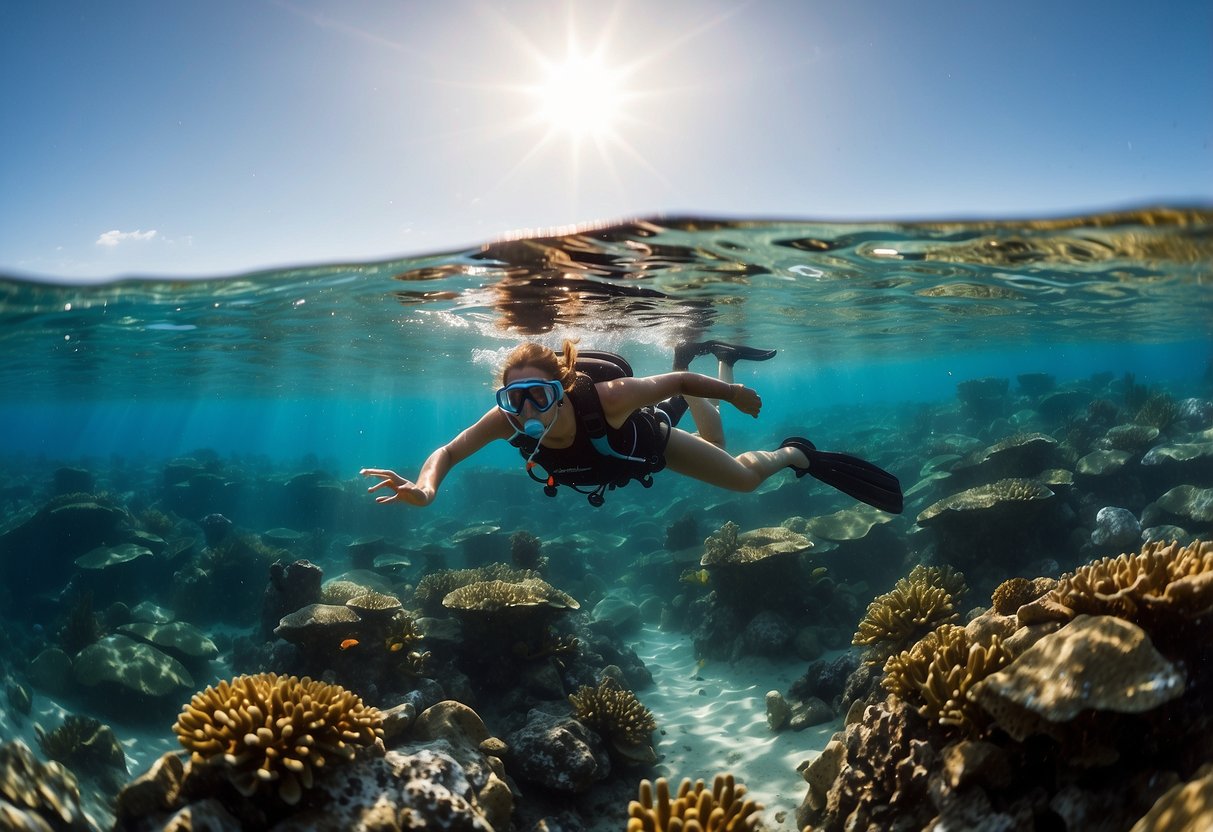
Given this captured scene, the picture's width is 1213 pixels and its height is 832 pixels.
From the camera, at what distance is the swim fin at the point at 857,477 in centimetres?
804

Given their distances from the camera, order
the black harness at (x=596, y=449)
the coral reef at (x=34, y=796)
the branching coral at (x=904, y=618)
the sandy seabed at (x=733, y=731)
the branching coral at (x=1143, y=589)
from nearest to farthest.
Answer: the branching coral at (x=1143, y=589) < the coral reef at (x=34, y=796) < the black harness at (x=596, y=449) < the branching coral at (x=904, y=618) < the sandy seabed at (x=733, y=731)

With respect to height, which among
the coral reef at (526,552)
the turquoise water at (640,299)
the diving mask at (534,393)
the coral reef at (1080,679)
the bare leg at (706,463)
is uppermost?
the turquoise water at (640,299)

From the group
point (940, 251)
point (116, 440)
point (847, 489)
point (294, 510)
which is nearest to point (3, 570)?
point (294, 510)

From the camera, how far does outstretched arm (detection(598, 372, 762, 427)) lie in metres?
5.98

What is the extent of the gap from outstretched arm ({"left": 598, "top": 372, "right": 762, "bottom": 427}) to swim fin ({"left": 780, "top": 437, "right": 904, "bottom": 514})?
2.42m

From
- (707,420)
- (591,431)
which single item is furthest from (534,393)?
(707,420)

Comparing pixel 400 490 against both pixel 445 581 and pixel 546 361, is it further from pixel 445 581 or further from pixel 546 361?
pixel 445 581

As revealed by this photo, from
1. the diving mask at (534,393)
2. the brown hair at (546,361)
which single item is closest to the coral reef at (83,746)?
the diving mask at (534,393)

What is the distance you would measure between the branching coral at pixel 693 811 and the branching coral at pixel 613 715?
13.0 feet

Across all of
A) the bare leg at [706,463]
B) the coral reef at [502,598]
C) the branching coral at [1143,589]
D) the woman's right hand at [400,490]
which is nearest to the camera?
the branching coral at [1143,589]

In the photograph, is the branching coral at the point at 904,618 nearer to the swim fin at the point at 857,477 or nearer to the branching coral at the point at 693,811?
the swim fin at the point at 857,477

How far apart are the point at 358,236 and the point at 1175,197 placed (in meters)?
12.8

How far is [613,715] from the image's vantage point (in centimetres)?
768

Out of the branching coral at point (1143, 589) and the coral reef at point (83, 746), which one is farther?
the coral reef at point (83, 746)
